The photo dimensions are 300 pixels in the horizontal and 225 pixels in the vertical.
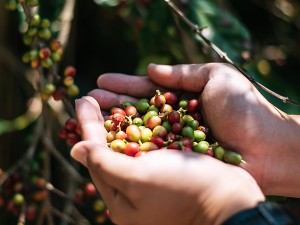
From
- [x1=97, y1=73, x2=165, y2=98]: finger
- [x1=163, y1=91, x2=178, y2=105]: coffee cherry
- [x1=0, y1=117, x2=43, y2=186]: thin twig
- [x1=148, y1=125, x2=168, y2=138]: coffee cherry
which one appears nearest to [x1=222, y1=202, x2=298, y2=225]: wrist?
[x1=148, y1=125, x2=168, y2=138]: coffee cherry

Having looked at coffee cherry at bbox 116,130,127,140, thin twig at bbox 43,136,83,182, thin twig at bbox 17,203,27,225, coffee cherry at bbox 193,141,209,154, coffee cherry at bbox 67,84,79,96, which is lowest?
thin twig at bbox 17,203,27,225

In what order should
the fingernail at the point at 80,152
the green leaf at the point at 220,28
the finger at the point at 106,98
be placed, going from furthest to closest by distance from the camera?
the green leaf at the point at 220,28
the finger at the point at 106,98
the fingernail at the point at 80,152

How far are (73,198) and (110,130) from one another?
614mm

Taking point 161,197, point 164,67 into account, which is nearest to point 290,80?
point 164,67

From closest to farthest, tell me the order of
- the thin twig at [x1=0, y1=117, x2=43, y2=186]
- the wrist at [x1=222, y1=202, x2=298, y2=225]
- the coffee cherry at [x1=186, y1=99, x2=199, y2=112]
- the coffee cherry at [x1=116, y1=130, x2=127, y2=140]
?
the wrist at [x1=222, y1=202, x2=298, y2=225]
the coffee cherry at [x1=116, y1=130, x2=127, y2=140]
the coffee cherry at [x1=186, y1=99, x2=199, y2=112]
the thin twig at [x1=0, y1=117, x2=43, y2=186]

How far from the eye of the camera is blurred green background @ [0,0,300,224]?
262 centimetres

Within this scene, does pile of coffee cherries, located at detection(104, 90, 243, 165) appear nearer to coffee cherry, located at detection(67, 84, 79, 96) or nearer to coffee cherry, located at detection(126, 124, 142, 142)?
coffee cherry, located at detection(126, 124, 142, 142)

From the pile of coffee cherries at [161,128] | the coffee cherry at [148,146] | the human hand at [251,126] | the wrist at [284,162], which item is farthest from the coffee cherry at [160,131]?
the wrist at [284,162]

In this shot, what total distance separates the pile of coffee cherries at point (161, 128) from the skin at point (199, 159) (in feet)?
0.18

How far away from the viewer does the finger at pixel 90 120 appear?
74.2 inches

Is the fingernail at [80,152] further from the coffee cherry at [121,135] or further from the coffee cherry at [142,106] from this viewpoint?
the coffee cherry at [142,106]

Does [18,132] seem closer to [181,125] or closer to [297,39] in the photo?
[181,125]

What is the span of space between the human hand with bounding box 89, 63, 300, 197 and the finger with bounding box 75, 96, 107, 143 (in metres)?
0.44

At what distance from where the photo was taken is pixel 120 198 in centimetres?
161
